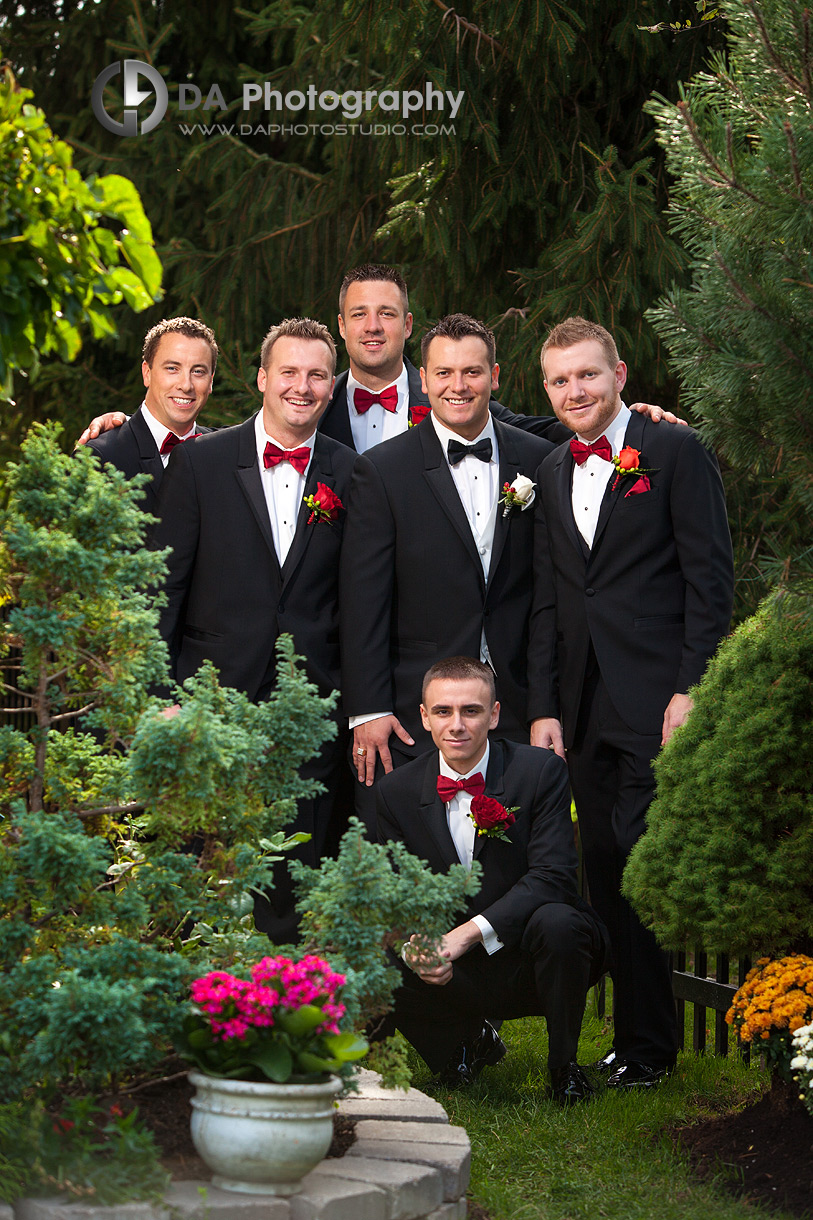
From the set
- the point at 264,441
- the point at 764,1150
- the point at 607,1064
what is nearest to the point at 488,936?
the point at 607,1064

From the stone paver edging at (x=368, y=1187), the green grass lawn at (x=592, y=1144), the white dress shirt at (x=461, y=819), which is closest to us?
the stone paver edging at (x=368, y=1187)

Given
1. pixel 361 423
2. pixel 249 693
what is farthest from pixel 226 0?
pixel 249 693

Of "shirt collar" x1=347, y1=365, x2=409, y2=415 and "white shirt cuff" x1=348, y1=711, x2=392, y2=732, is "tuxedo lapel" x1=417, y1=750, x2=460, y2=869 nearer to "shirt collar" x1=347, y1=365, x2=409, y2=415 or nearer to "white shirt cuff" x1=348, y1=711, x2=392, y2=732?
"white shirt cuff" x1=348, y1=711, x2=392, y2=732

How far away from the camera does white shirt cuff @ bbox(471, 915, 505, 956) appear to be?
4051 millimetres

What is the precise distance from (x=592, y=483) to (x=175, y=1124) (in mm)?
2563

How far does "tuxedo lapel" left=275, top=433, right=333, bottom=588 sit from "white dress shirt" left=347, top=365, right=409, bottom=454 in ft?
2.06

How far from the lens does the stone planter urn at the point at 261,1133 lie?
2.66m

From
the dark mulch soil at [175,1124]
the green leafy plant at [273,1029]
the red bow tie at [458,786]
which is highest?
the red bow tie at [458,786]

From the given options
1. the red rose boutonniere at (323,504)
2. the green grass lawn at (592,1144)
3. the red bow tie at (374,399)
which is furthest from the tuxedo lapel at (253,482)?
the green grass lawn at (592,1144)

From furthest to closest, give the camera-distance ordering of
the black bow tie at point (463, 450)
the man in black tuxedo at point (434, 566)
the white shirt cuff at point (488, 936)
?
the black bow tie at point (463, 450) < the man in black tuxedo at point (434, 566) < the white shirt cuff at point (488, 936)

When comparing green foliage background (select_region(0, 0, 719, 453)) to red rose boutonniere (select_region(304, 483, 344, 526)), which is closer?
red rose boutonniere (select_region(304, 483, 344, 526))

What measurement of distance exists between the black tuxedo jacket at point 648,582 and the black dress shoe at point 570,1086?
1.10 meters

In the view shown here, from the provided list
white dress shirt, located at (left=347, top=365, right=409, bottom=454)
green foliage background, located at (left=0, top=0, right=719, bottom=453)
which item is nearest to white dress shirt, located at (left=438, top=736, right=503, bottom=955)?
white dress shirt, located at (left=347, top=365, right=409, bottom=454)

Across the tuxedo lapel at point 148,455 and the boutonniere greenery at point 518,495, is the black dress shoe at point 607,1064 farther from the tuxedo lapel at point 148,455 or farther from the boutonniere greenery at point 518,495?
the tuxedo lapel at point 148,455
